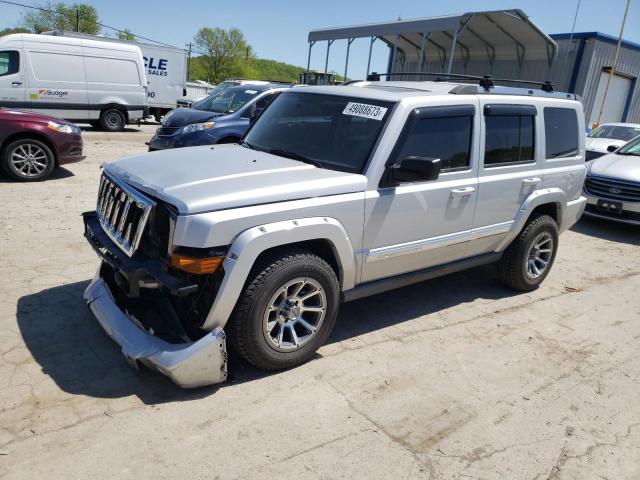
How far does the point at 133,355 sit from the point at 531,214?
12.8ft

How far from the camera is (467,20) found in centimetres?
1762

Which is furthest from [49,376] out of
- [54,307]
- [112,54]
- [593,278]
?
[112,54]

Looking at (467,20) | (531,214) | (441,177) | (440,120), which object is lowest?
(531,214)

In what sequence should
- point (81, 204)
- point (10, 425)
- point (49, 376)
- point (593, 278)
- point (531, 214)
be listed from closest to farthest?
point (10, 425), point (49, 376), point (531, 214), point (593, 278), point (81, 204)

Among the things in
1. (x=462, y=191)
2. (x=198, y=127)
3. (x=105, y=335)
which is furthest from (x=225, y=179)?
(x=198, y=127)

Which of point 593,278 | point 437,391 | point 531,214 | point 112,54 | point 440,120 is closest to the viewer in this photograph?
point 437,391

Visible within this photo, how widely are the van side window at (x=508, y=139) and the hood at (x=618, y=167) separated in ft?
14.3

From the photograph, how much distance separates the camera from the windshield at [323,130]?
3.79 m

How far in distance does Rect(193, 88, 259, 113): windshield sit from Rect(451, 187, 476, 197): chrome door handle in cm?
662

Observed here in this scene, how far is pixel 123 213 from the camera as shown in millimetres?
3408

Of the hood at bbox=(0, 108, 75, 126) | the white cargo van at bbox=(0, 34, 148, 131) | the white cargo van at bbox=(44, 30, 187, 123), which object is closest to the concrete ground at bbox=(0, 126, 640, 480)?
the hood at bbox=(0, 108, 75, 126)

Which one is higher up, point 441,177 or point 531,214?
point 441,177

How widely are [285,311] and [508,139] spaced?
2.62 m

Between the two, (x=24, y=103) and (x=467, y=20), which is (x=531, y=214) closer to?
(x=24, y=103)
